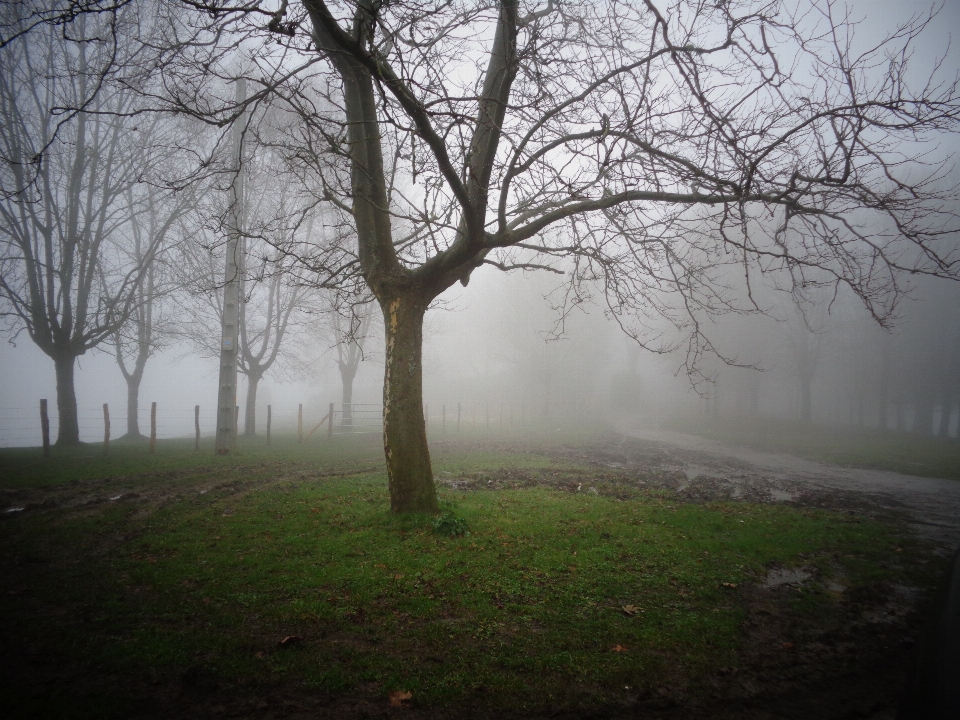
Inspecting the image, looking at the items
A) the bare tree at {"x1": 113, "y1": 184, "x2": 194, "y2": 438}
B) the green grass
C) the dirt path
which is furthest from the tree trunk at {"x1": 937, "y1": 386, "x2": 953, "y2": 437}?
the bare tree at {"x1": 113, "y1": 184, "x2": 194, "y2": 438}

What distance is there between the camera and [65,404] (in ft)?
48.3

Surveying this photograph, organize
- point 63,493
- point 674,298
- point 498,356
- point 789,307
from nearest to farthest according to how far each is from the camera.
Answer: point 63,493
point 789,307
point 674,298
point 498,356

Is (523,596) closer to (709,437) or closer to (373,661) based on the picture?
(373,661)

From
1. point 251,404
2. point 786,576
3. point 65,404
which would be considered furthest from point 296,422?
point 786,576

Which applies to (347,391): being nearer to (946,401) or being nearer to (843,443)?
(843,443)

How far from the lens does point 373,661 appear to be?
141 inches

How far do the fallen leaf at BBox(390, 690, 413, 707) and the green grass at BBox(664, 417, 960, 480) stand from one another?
16.9 meters

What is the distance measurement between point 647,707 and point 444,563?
256 centimetres

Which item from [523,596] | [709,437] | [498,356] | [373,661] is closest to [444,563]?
[523,596]

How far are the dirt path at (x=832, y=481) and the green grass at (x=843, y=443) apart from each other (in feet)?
5.47

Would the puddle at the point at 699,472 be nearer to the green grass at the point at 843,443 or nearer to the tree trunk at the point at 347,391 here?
the green grass at the point at 843,443

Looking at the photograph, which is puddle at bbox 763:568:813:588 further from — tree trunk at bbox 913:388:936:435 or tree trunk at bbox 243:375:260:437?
tree trunk at bbox 913:388:936:435

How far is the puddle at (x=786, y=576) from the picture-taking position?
5.31 metres

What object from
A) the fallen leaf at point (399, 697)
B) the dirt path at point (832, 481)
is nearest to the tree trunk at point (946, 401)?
the dirt path at point (832, 481)
